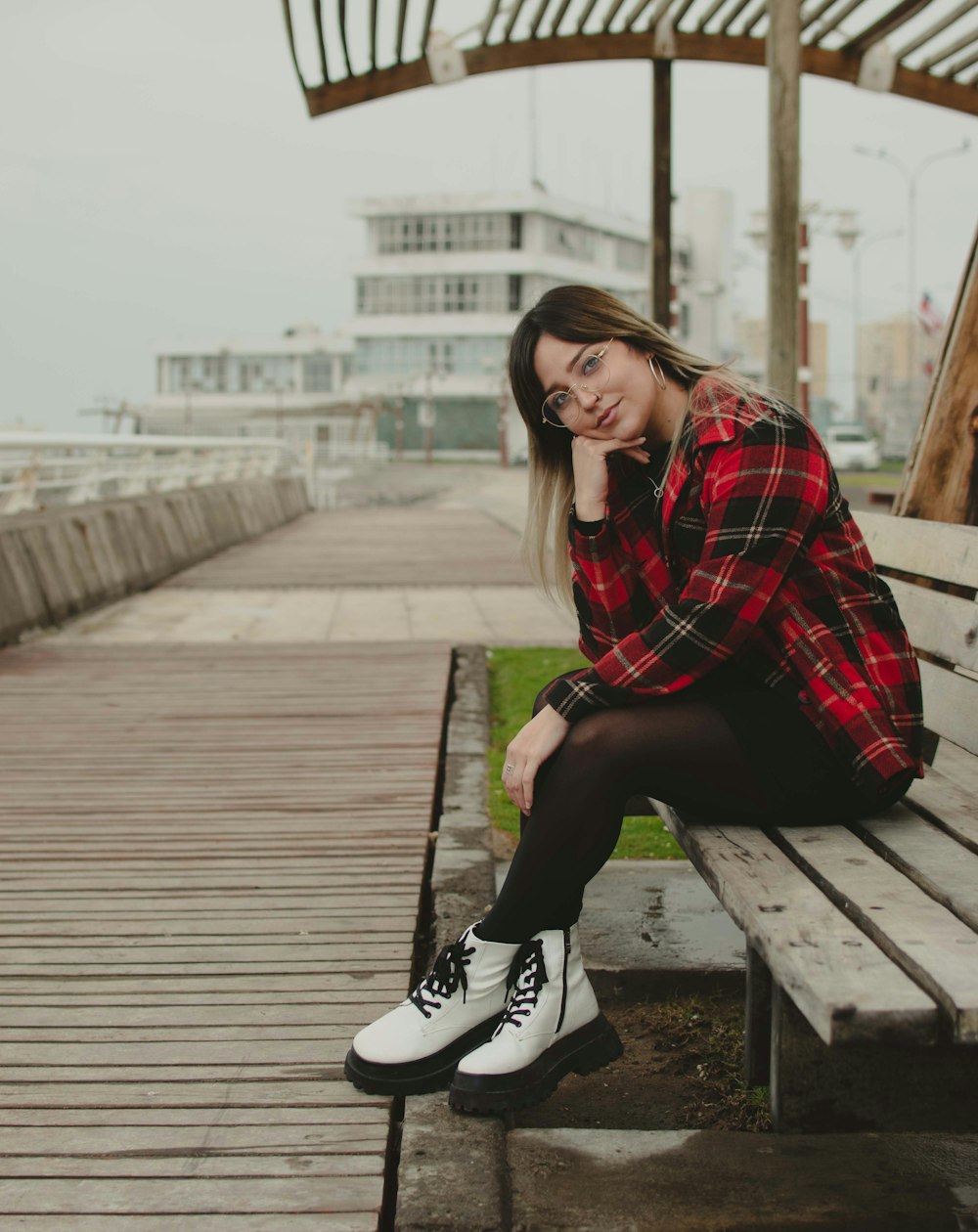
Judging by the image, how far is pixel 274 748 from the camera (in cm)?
513

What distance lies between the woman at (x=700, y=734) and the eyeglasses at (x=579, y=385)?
0.22 meters

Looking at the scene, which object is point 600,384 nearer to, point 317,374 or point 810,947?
point 810,947

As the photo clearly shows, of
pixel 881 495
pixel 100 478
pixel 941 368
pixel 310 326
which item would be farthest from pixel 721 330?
pixel 941 368

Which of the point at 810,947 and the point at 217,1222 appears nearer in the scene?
the point at 810,947

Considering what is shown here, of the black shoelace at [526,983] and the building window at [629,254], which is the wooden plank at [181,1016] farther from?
the building window at [629,254]

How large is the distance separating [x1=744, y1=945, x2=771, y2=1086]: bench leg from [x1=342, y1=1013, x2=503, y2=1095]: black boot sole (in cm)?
50

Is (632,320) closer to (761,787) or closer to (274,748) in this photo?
(761,787)

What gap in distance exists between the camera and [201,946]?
3.08 metres

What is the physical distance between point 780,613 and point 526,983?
2.57 feet

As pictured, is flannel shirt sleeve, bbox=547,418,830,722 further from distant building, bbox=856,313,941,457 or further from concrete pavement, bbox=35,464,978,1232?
distant building, bbox=856,313,941,457

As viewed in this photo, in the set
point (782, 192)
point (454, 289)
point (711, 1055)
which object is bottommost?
point (711, 1055)

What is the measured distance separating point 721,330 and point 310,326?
25.3m

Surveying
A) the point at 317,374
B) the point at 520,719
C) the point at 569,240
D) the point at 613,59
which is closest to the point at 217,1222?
the point at 520,719

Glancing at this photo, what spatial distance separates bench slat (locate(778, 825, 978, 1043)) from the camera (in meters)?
1.60
